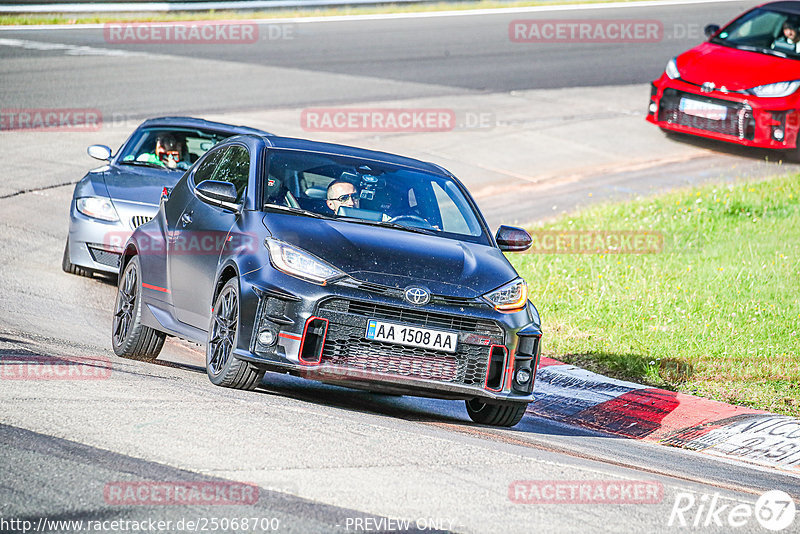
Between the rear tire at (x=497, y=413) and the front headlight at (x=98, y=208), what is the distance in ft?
15.0

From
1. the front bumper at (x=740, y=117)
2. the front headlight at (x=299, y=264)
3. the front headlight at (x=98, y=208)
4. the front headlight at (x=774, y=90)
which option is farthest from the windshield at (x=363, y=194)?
the front headlight at (x=774, y=90)

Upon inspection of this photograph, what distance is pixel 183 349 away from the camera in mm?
9594

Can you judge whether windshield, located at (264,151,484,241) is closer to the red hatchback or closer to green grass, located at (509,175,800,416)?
green grass, located at (509,175,800,416)

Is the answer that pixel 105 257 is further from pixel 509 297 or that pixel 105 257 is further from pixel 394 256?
pixel 509 297

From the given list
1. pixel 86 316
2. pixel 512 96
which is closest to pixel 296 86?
pixel 512 96

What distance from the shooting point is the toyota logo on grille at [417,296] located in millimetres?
6590

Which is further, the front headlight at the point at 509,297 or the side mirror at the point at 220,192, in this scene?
the side mirror at the point at 220,192

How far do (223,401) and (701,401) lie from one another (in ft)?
13.0

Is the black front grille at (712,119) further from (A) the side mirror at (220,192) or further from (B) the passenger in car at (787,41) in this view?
(A) the side mirror at (220,192)

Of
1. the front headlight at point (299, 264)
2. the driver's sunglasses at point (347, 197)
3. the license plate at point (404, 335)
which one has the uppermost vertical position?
the driver's sunglasses at point (347, 197)

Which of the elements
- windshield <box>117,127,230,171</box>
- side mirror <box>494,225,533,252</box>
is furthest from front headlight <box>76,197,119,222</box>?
side mirror <box>494,225,533,252</box>

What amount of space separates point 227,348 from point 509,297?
1674mm

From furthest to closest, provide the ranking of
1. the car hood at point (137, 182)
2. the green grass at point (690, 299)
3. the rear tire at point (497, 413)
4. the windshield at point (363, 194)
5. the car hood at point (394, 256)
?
1. the car hood at point (137, 182)
2. the green grass at point (690, 299)
3. the windshield at point (363, 194)
4. the rear tire at point (497, 413)
5. the car hood at point (394, 256)

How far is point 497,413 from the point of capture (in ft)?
24.3
